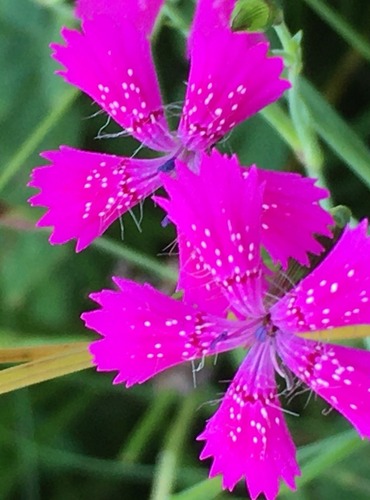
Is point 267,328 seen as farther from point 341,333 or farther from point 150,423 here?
point 150,423

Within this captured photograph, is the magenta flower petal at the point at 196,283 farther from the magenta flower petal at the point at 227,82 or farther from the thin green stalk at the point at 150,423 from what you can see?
the thin green stalk at the point at 150,423

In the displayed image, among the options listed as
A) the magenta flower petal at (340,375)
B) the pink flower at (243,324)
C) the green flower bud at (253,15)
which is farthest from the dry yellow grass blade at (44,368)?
the green flower bud at (253,15)

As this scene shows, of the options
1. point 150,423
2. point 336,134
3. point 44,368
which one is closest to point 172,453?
point 150,423

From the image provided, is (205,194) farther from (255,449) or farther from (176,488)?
Result: (176,488)

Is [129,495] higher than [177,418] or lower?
lower

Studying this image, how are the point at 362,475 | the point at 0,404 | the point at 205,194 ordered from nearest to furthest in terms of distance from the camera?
1. the point at 205,194
2. the point at 362,475
3. the point at 0,404

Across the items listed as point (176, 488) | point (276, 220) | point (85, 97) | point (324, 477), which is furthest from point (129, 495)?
point (276, 220)
